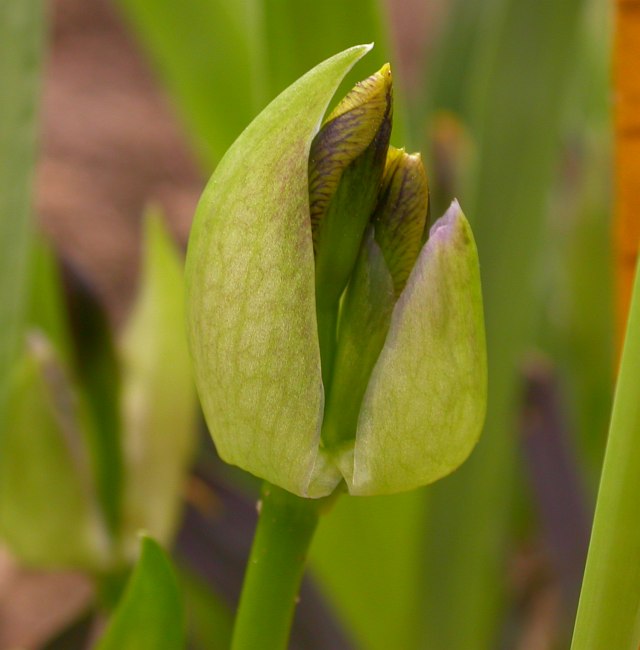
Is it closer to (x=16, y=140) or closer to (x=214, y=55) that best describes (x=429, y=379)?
(x=16, y=140)

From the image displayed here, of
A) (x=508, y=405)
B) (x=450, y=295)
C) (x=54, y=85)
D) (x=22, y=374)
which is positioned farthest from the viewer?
(x=54, y=85)

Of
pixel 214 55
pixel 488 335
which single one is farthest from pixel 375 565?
pixel 214 55

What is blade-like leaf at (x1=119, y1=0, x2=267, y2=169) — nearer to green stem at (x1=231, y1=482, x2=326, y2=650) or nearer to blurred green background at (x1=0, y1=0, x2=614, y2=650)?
blurred green background at (x1=0, y1=0, x2=614, y2=650)

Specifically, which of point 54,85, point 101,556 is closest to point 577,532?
point 101,556

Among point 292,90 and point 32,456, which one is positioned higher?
point 292,90

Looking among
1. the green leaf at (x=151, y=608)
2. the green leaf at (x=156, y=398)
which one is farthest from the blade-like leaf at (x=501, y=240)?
the green leaf at (x=151, y=608)

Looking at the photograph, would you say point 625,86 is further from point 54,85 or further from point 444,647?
point 54,85

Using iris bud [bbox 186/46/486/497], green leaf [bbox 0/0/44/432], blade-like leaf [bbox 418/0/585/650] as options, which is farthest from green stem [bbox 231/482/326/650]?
blade-like leaf [bbox 418/0/585/650]
